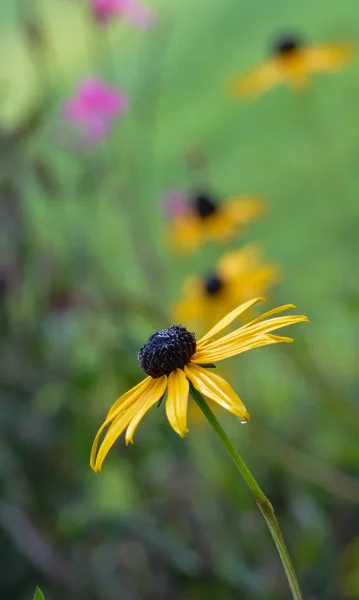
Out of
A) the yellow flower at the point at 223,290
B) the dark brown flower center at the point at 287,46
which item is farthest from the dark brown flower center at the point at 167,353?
the dark brown flower center at the point at 287,46

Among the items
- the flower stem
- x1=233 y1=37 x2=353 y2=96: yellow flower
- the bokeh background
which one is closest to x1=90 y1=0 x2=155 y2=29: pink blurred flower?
the bokeh background

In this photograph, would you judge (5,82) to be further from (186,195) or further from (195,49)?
(195,49)

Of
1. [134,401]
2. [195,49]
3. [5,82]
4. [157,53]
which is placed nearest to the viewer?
[134,401]

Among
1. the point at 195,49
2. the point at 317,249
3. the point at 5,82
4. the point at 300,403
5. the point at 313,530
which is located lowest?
the point at 313,530

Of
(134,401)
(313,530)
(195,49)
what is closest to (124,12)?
(313,530)

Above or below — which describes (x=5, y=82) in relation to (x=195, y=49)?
below

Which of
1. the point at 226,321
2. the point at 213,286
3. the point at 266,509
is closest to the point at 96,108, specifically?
the point at 213,286
